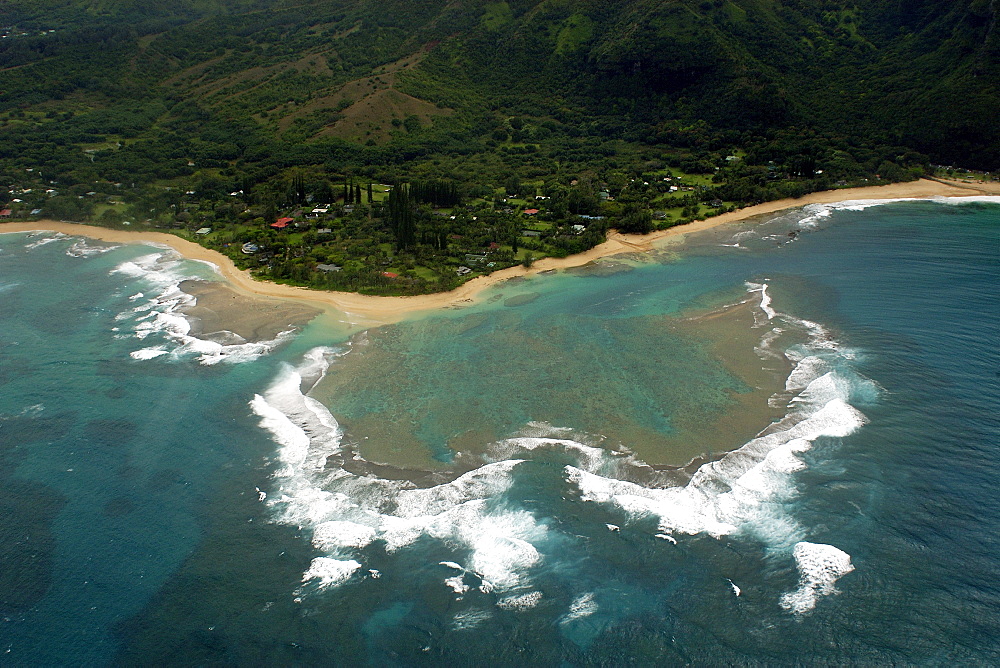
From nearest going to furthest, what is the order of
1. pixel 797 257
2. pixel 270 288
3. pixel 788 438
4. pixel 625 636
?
pixel 625 636 < pixel 788 438 < pixel 270 288 < pixel 797 257

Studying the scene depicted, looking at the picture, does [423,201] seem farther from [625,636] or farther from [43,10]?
[43,10]

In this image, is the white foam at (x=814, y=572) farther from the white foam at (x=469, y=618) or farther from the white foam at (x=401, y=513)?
the white foam at (x=469, y=618)

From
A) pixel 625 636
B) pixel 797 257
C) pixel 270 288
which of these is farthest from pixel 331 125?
pixel 625 636

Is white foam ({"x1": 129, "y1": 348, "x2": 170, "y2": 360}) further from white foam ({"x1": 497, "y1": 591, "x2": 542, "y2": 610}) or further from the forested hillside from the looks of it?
white foam ({"x1": 497, "y1": 591, "x2": 542, "y2": 610})

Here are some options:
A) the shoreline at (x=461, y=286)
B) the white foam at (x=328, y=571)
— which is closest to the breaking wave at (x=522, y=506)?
the white foam at (x=328, y=571)

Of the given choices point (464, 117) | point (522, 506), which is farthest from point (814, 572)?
point (464, 117)

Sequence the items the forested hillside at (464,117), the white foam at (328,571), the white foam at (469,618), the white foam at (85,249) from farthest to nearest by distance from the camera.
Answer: the forested hillside at (464,117), the white foam at (85,249), the white foam at (328,571), the white foam at (469,618)

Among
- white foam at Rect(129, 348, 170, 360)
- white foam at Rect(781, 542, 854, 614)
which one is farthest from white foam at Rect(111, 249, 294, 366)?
white foam at Rect(781, 542, 854, 614)
